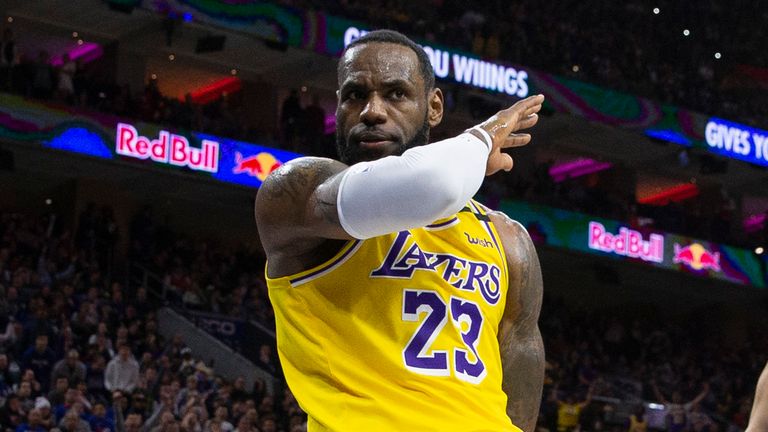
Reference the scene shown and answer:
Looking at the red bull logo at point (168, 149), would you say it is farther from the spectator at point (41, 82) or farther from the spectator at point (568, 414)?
the spectator at point (568, 414)

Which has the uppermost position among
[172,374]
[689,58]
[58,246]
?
[689,58]

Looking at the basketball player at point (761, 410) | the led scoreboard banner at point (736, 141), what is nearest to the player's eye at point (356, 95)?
the basketball player at point (761, 410)

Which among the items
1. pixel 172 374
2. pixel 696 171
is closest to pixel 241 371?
pixel 172 374

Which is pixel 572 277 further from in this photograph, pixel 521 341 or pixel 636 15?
pixel 521 341

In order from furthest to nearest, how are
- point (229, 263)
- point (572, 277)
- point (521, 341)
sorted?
point (572, 277) → point (229, 263) → point (521, 341)

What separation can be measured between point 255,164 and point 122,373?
8.11m

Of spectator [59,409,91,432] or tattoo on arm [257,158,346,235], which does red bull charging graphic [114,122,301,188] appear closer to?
spectator [59,409,91,432]

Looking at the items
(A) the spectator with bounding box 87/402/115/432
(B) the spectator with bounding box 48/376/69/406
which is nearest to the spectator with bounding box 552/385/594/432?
(A) the spectator with bounding box 87/402/115/432

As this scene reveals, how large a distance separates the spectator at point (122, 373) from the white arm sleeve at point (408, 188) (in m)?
12.2

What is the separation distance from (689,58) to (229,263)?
16152 mm

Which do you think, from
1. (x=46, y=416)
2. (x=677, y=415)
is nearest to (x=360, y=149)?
(x=46, y=416)

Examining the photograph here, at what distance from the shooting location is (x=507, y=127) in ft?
10.7

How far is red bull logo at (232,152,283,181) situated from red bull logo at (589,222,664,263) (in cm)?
807

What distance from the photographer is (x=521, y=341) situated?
3668 mm
